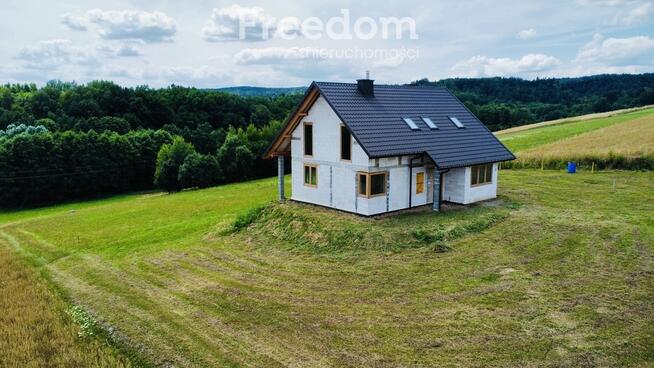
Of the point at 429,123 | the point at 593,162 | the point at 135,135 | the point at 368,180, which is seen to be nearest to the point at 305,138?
the point at 368,180

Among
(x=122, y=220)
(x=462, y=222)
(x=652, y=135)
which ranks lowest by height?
(x=122, y=220)

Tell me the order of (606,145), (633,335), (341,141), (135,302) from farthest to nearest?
1. (606,145)
2. (341,141)
3. (135,302)
4. (633,335)

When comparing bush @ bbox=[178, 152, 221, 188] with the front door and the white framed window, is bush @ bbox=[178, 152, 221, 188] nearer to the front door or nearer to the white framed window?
the white framed window

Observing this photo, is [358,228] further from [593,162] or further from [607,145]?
[607,145]

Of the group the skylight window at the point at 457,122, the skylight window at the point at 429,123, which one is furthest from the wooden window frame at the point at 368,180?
the skylight window at the point at 457,122

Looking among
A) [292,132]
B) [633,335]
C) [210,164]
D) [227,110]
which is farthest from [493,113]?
[633,335]

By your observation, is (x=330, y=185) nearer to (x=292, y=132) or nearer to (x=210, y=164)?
(x=292, y=132)

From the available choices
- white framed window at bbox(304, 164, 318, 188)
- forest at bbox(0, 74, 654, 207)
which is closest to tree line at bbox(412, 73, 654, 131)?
forest at bbox(0, 74, 654, 207)
